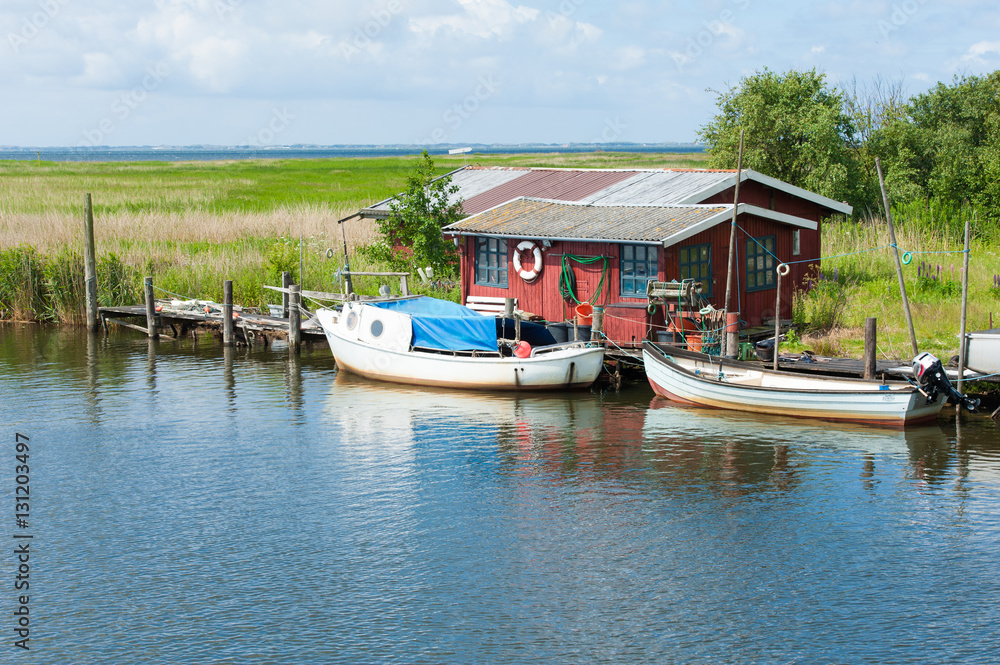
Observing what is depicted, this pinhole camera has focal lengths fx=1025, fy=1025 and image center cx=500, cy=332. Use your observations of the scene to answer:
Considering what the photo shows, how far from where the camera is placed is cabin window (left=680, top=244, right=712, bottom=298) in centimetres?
3153

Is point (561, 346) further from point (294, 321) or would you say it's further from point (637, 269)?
point (294, 321)

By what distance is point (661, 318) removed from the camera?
3120cm

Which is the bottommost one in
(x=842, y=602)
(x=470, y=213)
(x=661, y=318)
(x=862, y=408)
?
(x=842, y=602)

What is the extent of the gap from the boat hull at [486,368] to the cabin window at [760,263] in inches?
259

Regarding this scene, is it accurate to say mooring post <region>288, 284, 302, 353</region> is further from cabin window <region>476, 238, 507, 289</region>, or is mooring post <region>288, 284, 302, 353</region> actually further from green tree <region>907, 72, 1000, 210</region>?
green tree <region>907, 72, 1000, 210</region>

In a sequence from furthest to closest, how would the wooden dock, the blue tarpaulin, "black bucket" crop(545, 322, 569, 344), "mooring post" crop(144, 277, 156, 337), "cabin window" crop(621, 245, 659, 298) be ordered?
"mooring post" crop(144, 277, 156, 337) < the wooden dock < "black bucket" crop(545, 322, 569, 344) < "cabin window" crop(621, 245, 659, 298) < the blue tarpaulin

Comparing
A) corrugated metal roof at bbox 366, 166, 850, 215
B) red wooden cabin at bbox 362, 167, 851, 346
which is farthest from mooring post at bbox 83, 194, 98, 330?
red wooden cabin at bbox 362, 167, 851, 346

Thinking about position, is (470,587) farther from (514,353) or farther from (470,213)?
(470,213)

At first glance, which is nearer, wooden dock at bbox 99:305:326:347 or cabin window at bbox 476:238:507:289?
cabin window at bbox 476:238:507:289

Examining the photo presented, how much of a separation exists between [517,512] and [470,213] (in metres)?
20.3

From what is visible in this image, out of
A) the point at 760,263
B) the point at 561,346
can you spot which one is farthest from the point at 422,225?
the point at 760,263

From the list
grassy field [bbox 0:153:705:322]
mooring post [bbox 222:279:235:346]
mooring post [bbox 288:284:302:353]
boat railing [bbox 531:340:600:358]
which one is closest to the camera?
boat railing [bbox 531:340:600:358]

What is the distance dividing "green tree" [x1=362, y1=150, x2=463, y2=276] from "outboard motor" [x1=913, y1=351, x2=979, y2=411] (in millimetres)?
18570

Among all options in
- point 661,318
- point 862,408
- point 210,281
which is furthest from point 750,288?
point 210,281
